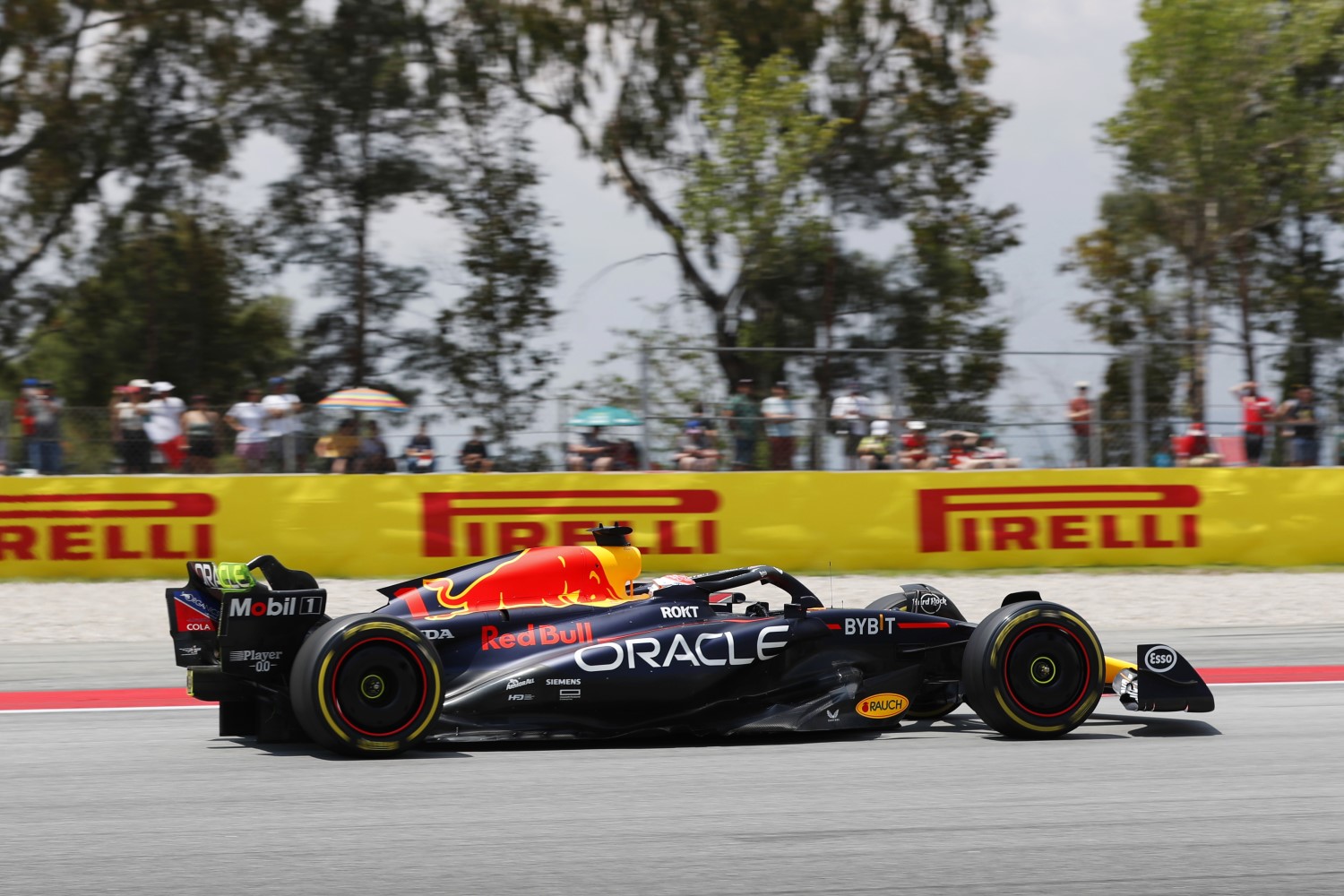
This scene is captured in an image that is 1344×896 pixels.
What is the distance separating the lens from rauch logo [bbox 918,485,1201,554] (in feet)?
47.1

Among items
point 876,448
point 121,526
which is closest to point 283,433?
point 121,526

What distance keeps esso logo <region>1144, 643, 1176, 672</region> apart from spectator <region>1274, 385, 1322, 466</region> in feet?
27.7

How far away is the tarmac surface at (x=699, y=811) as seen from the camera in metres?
A: 4.71

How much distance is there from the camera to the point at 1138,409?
1438cm

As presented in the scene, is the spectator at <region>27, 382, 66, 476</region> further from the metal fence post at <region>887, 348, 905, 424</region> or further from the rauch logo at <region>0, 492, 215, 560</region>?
the metal fence post at <region>887, 348, 905, 424</region>

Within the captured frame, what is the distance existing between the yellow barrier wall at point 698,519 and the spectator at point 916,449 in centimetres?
11

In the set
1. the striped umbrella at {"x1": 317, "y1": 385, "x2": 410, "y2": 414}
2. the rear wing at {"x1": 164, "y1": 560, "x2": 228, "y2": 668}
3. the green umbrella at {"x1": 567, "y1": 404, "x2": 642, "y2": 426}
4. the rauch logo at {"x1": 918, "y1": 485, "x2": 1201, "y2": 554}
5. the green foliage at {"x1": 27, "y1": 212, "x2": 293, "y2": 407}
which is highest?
the green foliage at {"x1": 27, "y1": 212, "x2": 293, "y2": 407}

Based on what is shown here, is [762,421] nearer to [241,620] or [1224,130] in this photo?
[241,620]

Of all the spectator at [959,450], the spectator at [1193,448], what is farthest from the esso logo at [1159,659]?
the spectator at [1193,448]

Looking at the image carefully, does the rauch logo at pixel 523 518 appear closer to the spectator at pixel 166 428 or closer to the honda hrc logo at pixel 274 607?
the spectator at pixel 166 428

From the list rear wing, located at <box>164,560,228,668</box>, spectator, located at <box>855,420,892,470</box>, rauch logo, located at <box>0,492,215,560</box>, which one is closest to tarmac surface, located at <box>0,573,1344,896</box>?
rear wing, located at <box>164,560,228,668</box>

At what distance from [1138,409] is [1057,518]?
1.27 metres

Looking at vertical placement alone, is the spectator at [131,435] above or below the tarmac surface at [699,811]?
above

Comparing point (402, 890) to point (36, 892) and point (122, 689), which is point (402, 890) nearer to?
point (36, 892)
